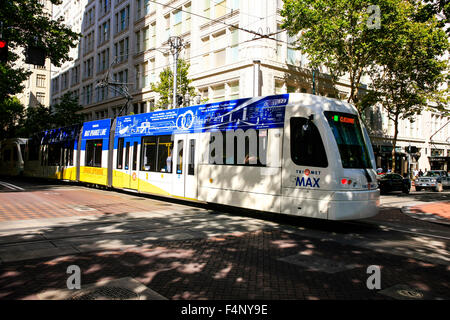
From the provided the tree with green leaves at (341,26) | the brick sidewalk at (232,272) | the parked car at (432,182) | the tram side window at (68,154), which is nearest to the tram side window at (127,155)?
the tram side window at (68,154)

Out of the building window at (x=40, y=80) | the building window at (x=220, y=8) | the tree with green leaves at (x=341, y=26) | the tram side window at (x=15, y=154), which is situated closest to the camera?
the tree with green leaves at (x=341, y=26)

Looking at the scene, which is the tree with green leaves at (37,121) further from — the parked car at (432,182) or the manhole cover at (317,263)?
the manhole cover at (317,263)

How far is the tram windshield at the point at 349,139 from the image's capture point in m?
8.45

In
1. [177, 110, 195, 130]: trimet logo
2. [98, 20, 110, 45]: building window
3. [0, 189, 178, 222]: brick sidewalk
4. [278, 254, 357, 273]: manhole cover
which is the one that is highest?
[98, 20, 110, 45]: building window

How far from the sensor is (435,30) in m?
23.5

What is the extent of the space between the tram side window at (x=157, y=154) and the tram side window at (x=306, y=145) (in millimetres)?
5613

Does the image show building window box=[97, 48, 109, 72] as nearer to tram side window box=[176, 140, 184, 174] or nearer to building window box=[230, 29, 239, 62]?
building window box=[230, 29, 239, 62]

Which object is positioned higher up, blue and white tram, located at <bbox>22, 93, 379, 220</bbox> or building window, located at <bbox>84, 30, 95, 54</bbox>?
building window, located at <bbox>84, 30, 95, 54</bbox>

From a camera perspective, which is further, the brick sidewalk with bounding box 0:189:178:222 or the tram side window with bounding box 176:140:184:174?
the tram side window with bounding box 176:140:184:174

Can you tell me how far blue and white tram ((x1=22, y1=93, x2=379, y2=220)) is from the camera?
830 centimetres

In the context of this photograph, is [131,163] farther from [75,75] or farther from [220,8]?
[75,75]

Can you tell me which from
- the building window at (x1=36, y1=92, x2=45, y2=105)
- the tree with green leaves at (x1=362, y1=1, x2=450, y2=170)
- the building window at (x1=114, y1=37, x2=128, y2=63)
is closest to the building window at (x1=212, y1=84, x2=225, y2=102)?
the tree with green leaves at (x1=362, y1=1, x2=450, y2=170)

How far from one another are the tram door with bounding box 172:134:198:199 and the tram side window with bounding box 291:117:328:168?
4100mm

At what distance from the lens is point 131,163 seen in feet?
49.7
